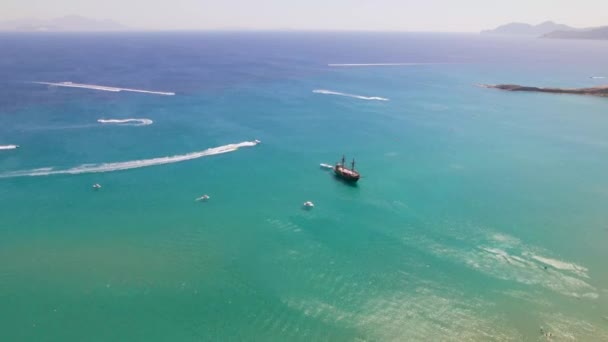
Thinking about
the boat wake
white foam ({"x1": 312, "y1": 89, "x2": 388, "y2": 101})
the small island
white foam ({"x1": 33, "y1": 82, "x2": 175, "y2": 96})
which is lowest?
the boat wake

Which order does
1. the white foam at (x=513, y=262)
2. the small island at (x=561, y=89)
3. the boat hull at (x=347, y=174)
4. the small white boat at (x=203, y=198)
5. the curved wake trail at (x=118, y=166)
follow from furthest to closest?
the small island at (x=561, y=89), the boat hull at (x=347, y=174), the curved wake trail at (x=118, y=166), the small white boat at (x=203, y=198), the white foam at (x=513, y=262)

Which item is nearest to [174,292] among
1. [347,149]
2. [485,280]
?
[485,280]

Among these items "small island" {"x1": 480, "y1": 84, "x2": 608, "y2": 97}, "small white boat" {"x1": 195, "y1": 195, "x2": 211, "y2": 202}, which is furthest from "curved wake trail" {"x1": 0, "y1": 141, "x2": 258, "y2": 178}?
"small island" {"x1": 480, "y1": 84, "x2": 608, "y2": 97}

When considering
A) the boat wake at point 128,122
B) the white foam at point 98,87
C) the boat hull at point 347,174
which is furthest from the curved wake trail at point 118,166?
the white foam at point 98,87

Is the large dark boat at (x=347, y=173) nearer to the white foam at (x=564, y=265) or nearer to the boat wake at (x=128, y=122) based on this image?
the white foam at (x=564, y=265)

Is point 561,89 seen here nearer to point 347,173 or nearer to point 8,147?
point 347,173

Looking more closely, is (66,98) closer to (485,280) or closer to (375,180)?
(375,180)

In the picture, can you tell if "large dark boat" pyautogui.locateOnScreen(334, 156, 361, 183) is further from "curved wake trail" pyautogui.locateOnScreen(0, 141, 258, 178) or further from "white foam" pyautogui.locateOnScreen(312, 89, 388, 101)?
"white foam" pyautogui.locateOnScreen(312, 89, 388, 101)

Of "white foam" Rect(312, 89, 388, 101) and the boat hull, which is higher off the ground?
"white foam" Rect(312, 89, 388, 101)
